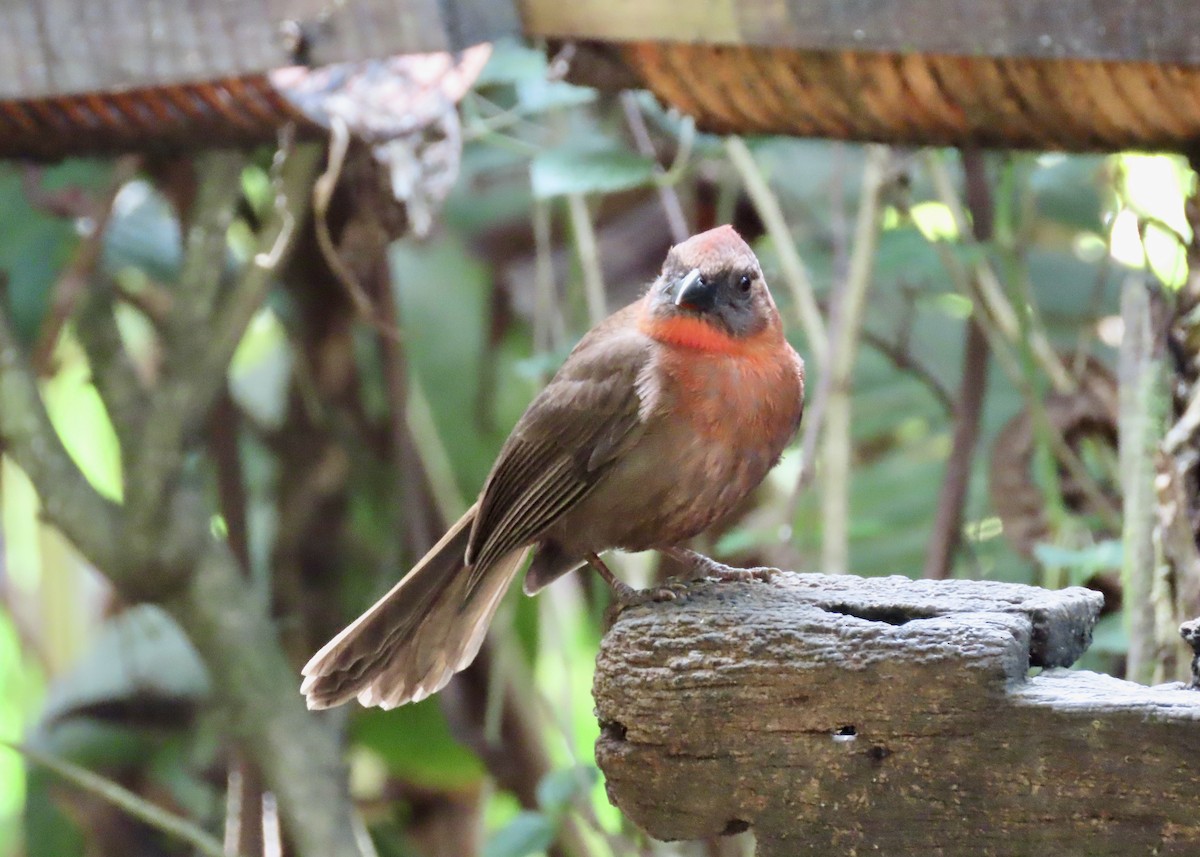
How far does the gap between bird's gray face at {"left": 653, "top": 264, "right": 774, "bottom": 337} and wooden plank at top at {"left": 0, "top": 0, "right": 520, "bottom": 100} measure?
0.59 metres

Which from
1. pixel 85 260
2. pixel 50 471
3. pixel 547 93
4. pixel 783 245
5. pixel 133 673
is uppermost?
A: pixel 547 93

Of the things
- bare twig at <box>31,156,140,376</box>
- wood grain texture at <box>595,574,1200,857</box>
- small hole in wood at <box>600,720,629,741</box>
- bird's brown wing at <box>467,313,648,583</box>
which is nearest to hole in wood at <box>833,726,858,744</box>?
wood grain texture at <box>595,574,1200,857</box>

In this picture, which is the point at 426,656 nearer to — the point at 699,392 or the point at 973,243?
the point at 699,392

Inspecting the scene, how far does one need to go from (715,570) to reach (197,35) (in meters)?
1.29

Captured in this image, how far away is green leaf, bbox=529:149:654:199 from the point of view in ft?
10.2

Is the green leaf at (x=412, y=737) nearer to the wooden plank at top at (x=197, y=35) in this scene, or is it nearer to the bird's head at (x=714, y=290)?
the bird's head at (x=714, y=290)

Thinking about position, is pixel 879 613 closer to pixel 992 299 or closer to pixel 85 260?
pixel 992 299

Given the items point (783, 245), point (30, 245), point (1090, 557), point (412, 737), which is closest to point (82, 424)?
point (412, 737)

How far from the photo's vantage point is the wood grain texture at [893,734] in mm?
1500

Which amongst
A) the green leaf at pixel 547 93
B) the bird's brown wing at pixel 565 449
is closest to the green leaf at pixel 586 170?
the green leaf at pixel 547 93

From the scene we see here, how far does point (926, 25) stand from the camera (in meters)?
2.10

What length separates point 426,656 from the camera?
2631 mm

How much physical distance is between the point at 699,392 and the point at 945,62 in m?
0.74

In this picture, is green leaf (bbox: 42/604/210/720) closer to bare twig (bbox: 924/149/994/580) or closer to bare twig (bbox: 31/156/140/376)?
bare twig (bbox: 31/156/140/376)
